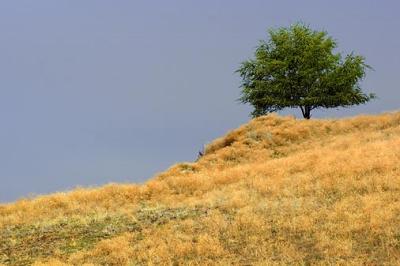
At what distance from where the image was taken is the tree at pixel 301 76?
53.6m

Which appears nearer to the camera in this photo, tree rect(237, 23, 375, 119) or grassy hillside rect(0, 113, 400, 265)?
grassy hillside rect(0, 113, 400, 265)

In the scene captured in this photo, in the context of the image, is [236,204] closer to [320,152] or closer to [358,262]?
[358,262]

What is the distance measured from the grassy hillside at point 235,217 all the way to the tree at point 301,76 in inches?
793

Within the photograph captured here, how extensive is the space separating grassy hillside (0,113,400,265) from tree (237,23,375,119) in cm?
2014

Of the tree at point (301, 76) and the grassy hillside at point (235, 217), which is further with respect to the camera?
the tree at point (301, 76)

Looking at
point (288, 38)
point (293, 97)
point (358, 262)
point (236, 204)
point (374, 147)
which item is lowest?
point (358, 262)

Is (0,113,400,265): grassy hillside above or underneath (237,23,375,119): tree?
underneath

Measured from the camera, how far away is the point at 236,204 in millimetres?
20797

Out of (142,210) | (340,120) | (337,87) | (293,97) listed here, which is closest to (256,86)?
(293,97)

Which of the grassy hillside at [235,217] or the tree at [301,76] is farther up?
the tree at [301,76]

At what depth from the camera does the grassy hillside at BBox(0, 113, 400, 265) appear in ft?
50.8

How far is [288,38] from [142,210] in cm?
3812

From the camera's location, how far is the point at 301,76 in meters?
54.1

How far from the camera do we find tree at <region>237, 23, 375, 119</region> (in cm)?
5362
